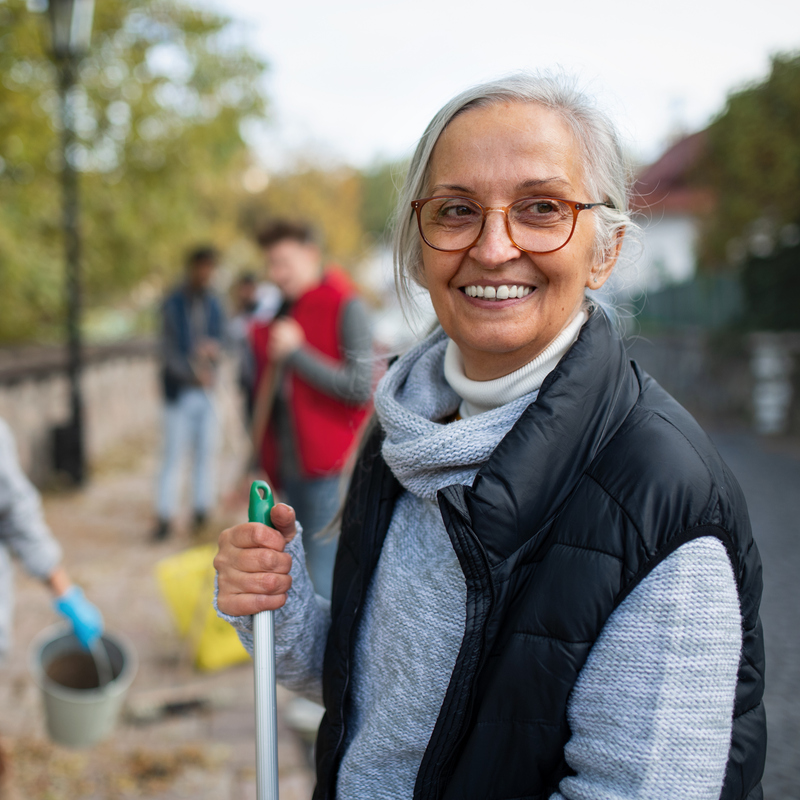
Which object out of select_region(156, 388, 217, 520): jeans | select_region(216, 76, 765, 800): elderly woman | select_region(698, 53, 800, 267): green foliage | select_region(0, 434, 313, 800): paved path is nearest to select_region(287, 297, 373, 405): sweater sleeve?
select_region(0, 434, 313, 800): paved path

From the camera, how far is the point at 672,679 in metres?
0.98

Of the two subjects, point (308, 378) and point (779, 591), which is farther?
point (779, 591)

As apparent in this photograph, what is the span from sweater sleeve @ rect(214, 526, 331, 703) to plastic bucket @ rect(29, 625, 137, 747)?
4.44ft

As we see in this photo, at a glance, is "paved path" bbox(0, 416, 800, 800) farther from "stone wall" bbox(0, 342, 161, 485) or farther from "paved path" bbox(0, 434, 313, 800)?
"stone wall" bbox(0, 342, 161, 485)

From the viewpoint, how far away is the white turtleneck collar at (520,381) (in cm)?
124

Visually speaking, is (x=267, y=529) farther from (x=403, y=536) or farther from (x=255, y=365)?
(x=255, y=365)

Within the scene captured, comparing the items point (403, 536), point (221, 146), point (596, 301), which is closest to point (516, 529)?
point (403, 536)

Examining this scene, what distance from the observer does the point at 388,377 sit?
1495mm

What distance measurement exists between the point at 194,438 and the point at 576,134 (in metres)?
5.31

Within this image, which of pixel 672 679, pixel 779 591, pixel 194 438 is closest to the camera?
pixel 672 679

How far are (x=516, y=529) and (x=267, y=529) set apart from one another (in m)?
0.49

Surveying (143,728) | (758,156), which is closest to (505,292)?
(143,728)

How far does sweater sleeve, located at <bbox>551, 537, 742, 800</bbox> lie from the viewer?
981 mm

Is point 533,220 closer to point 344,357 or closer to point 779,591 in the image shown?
point 344,357
